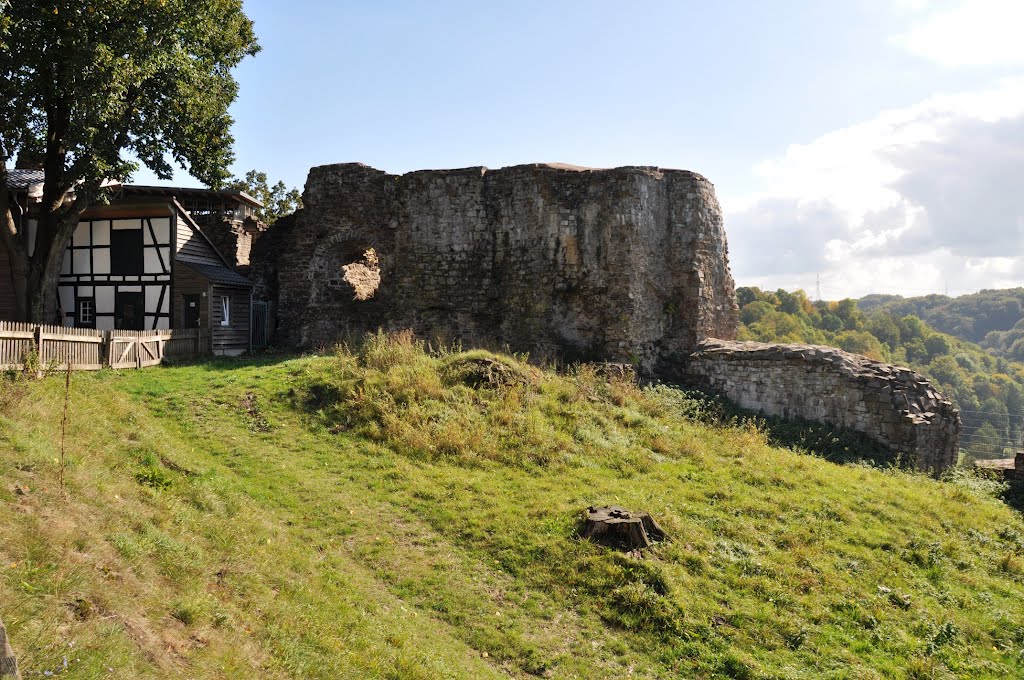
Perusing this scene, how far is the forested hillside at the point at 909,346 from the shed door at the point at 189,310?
130 feet

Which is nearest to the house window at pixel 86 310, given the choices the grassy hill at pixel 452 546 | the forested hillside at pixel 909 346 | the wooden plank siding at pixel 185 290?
the wooden plank siding at pixel 185 290

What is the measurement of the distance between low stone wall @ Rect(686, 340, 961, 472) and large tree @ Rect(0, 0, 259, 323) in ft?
52.4

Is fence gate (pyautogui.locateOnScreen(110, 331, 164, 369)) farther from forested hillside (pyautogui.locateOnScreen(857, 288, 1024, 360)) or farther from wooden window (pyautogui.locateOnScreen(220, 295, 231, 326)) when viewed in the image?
forested hillside (pyautogui.locateOnScreen(857, 288, 1024, 360))

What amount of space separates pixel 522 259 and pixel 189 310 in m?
10.2

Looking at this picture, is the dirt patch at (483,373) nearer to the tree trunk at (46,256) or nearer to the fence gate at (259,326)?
the fence gate at (259,326)

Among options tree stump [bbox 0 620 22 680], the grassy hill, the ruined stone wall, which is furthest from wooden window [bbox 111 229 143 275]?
tree stump [bbox 0 620 22 680]

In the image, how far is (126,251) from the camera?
1959cm

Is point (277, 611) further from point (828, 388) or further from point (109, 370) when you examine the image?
point (828, 388)

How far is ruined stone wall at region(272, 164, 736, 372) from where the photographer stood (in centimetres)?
1862

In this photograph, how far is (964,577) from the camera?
9172 millimetres

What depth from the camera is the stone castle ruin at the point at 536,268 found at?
18438 millimetres

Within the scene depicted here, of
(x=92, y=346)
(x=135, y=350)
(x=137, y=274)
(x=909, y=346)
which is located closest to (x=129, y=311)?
(x=137, y=274)

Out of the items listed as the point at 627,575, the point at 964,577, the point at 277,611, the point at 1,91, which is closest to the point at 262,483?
the point at 277,611

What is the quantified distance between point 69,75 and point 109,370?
6.59 meters
